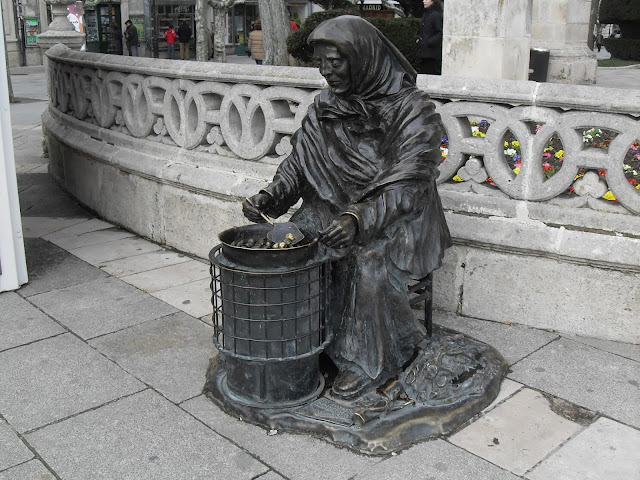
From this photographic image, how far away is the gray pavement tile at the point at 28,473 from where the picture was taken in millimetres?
3258

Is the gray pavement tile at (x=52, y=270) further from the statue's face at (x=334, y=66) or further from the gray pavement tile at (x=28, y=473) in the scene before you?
the statue's face at (x=334, y=66)

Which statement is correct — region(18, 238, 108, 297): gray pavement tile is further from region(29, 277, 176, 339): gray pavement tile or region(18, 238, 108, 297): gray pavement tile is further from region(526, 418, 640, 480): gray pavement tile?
region(526, 418, 640, 480): gray pavement tile

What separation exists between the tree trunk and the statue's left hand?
12.0 m

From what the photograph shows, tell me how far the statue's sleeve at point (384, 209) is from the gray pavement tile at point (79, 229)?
13.9 ft

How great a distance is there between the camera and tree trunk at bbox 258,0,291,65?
48.8 feet

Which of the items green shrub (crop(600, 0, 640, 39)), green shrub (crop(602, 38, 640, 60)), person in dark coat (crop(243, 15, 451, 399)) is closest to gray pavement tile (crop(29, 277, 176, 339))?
person in dark coat (crop(243, 15, 451, 399))

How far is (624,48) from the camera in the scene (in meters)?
26.9

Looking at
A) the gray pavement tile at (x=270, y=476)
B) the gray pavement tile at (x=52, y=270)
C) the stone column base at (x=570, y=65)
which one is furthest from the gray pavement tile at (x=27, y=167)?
the stone column base at (x=570, y=65)

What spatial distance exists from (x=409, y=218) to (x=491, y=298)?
1.24 m

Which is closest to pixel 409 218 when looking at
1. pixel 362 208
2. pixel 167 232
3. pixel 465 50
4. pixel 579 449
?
pixel 362 208

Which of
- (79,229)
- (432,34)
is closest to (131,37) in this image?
(432,34)

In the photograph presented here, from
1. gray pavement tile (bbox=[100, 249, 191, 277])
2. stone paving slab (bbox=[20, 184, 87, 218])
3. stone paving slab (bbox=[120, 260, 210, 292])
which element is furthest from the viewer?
stone paving slab (bbox=[20, 184, 87, 218])

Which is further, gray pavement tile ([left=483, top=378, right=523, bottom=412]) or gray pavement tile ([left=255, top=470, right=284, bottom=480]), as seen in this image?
gray pavement tile ([left=483, top=378, right=523, bottom=412])

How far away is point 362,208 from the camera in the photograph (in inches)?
141
